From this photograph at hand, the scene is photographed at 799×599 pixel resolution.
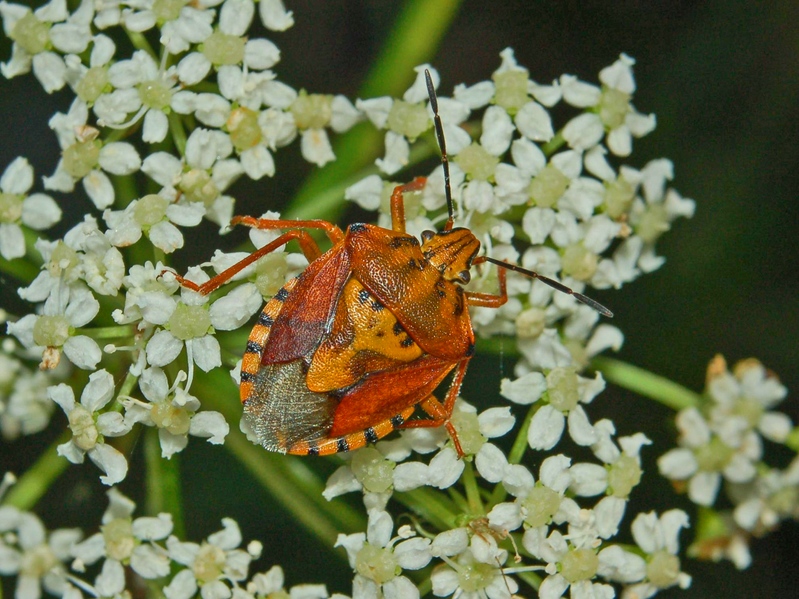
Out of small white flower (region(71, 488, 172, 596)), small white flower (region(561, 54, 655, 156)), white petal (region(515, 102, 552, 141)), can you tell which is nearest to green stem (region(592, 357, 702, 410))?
small white flower (region(561, 54, 655, 156))

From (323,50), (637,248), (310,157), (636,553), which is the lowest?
(636,553)

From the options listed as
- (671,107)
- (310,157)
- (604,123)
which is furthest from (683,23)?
(310,157)

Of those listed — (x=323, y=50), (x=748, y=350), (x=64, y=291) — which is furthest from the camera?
(x=323, y=50)

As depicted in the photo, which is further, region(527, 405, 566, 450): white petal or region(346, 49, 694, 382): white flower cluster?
region(346, 49, 694, 382): white flower cluster

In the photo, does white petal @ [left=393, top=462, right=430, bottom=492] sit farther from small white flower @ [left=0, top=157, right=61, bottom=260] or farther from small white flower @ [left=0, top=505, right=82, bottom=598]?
small white flower @ [left=0, top=157, right=61, bottom=260]

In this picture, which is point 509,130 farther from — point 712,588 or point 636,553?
point 712,588

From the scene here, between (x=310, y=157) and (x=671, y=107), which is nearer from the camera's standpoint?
(x=310, y=157)

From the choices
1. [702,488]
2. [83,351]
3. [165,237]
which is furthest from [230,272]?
[702,488]

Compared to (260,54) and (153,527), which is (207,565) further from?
(260,54)
